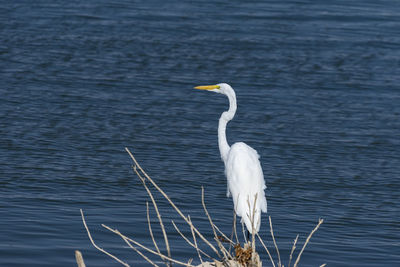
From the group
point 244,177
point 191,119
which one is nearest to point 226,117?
point 244,177

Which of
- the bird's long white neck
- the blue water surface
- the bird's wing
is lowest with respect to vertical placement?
the blue water surface

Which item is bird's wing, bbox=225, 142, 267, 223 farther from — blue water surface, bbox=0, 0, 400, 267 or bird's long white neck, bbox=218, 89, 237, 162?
blue water surface, bbox=0, 0, 400, 267

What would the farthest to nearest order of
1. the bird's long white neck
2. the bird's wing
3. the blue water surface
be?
1. the blue water surface
2. the bird's long white neck
3. the bird's wing

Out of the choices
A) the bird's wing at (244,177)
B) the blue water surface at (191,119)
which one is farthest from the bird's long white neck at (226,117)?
the blue water surface at (191,119)

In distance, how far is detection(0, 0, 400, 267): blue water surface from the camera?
1002 centimetres

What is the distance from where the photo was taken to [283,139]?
14.2 metres

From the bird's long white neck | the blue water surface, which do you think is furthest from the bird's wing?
the blue water surface

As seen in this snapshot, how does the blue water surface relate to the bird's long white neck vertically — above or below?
below

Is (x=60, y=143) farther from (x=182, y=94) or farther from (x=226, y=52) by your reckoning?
(x=226, y=52)

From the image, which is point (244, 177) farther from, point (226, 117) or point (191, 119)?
point (191, 119)

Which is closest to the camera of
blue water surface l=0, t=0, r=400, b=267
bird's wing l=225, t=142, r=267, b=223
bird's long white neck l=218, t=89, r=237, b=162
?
bird's wing l=225, t=142, r=267, b=223

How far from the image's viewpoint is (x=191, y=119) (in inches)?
591

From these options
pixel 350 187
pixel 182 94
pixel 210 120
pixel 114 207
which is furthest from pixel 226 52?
pixel 114 207

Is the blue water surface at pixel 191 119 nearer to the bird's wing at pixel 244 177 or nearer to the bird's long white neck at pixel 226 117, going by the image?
the bird's wing at pixel 244 177
